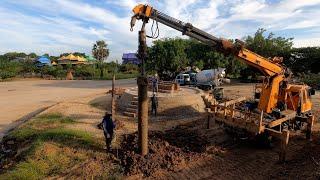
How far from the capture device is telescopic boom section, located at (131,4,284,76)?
12398 millimetres

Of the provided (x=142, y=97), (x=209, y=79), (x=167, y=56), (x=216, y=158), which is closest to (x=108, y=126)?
(x=142, y=97)

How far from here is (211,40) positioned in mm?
13711

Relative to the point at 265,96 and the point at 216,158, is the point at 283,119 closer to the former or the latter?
the point at 265,96

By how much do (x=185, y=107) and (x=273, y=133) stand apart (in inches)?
373

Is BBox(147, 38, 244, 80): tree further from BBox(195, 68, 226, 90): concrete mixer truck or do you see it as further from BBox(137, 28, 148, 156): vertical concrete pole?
BBox(137, 28, 148, 156): vertical concrete pole

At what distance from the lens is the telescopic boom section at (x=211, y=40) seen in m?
12.4

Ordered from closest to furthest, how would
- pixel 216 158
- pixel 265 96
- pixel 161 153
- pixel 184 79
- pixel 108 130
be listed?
pixel 161 153
pixel 216 158
pixel 108 130
pixel 265 96
pixel 184 79

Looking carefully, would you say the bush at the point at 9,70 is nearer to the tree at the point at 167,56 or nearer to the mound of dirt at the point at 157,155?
the tree at the point at 167,56

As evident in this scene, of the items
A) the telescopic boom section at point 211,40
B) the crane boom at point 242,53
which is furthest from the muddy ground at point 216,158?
the telescopic boom section at point 211,40

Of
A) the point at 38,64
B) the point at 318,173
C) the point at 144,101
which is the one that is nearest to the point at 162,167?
the point at 144,101

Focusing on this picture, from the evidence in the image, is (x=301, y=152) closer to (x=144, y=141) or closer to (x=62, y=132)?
(x=144, y=141)

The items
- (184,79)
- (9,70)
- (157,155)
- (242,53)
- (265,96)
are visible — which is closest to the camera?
(157,155)

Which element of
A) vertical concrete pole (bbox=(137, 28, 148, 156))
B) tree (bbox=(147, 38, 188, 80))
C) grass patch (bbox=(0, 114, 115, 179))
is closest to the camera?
grass patch (bbox=(0, 114, 115, 179))

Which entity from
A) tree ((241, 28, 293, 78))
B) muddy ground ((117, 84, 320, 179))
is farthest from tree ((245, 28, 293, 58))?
muddy ground ((117, 84, 320, 179))
